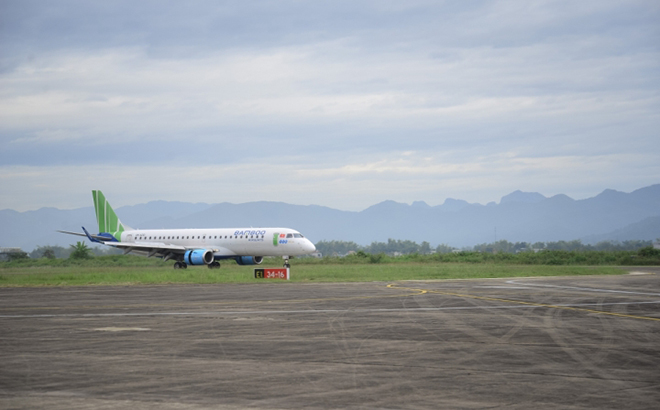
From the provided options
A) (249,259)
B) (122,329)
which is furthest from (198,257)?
(122,329)

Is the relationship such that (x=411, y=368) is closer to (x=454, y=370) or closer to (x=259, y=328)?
(x=454, y=370)

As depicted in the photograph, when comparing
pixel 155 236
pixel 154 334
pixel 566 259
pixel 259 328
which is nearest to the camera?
pixel 154 334

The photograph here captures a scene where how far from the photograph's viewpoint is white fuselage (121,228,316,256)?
182 feet

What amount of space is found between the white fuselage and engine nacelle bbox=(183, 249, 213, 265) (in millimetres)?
1299

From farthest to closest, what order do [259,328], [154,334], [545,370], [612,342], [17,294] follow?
1. [17,294]
2. [259,328]
3. [154,334]
4. [612,342]
5. [545,370]

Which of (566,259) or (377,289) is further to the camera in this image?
(566,259)

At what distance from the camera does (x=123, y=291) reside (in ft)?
96.8

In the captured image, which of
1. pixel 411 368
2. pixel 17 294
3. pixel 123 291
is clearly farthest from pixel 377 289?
pixel 411 368

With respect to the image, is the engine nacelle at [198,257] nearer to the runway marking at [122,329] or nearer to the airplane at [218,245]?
the airplane at [218,245]

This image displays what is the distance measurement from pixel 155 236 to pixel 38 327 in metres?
48.6

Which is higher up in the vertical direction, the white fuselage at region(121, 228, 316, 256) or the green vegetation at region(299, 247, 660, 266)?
the white fuselage at region(121, 228, 316, 256)

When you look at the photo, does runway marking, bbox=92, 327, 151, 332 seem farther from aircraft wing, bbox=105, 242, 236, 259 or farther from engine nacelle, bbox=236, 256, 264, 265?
engine nacelle, bbox=236, 256, 264, 265

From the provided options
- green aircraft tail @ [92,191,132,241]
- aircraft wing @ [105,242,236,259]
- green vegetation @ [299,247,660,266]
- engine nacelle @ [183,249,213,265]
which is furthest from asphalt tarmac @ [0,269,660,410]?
green aircraft tail @ [92,191,132,241]

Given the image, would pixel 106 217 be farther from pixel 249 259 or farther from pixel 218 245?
pixel 249 259
